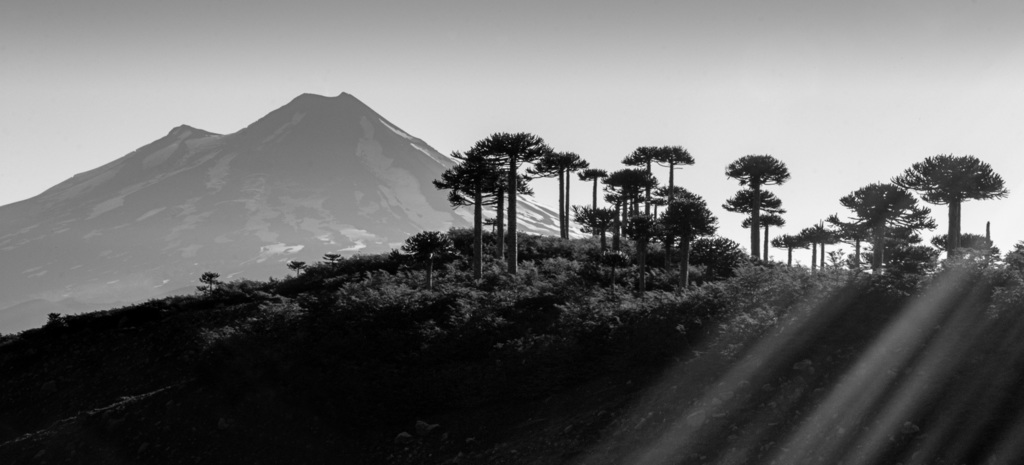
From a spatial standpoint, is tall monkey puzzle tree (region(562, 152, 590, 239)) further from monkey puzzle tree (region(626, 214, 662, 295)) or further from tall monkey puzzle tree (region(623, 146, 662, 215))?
monkey puzzle tree (region(626, 214, 662, 295))

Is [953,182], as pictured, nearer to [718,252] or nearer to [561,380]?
[718,252]

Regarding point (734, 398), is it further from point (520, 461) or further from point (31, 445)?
point (31, 445)

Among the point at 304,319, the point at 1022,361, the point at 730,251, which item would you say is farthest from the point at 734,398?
the point at 730,251

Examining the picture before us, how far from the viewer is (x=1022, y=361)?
12.0 metres

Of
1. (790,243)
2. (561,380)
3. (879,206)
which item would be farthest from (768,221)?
(561,380)

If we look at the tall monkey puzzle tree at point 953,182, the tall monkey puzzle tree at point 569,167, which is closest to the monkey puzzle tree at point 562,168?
the tall monkey puzzle tree at point 569,167

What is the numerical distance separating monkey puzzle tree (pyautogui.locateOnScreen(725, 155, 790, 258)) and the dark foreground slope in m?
18.7

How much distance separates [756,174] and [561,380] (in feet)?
86.0

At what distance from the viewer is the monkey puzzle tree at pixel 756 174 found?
3747cm

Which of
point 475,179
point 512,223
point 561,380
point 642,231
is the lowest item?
point 561,380

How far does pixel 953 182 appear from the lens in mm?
26766

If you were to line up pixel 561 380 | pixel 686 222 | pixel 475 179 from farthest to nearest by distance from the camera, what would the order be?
pixel 475 179 < pixel 686 222 < pixel 561 380

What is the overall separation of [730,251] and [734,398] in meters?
16.6

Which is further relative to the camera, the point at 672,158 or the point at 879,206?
the point at 672,158
